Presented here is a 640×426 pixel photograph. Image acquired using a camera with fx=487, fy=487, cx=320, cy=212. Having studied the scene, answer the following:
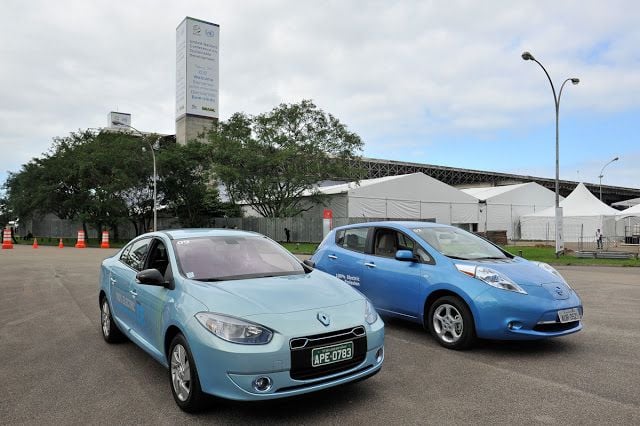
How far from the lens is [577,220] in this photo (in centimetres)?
3716

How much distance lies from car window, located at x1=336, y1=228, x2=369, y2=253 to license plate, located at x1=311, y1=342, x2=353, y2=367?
138 inches

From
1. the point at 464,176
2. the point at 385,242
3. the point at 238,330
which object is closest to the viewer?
the point at 238,330

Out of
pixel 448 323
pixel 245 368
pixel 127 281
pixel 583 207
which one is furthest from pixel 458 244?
pixel 583 207

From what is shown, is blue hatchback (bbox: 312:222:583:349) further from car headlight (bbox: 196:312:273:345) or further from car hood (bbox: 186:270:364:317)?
car headlight (bbox: 196:312:273:345)

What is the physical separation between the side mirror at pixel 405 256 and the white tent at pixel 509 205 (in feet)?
125

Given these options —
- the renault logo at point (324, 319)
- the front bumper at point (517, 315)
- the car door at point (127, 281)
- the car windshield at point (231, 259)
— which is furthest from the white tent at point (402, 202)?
the renault logo at point (324, 319)

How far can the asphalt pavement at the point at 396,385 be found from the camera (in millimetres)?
3869

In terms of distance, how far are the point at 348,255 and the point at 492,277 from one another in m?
2.42

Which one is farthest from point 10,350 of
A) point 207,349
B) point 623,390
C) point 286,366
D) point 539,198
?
point 539,198

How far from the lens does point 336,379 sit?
149 inches

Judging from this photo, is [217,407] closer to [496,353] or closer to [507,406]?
[507,406]

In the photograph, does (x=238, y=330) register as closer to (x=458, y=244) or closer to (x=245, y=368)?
(x=245, y=368)

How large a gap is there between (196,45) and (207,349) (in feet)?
162

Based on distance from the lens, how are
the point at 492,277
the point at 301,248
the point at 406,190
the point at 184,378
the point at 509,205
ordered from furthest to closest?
1. the point at 509,205
2. the point at 406,190
3. the point at 301,248
4. the point at 492,277
5. the point at 184,378
